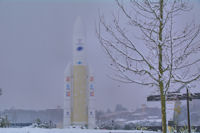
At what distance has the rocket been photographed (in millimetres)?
25828

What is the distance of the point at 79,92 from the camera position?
26062 millimetres

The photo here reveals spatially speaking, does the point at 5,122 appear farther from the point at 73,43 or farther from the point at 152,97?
the point at 73,43

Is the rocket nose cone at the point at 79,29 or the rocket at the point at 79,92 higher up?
the rocket nose cone at the point at 79,29

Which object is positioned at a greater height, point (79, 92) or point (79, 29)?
point (79, 29)

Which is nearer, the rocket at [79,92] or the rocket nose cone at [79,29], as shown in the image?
the rocket at [79,92]

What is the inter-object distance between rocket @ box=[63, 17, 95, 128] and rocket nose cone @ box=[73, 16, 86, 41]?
0.54m

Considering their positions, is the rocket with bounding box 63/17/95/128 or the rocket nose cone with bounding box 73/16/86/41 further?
the rocket nose cone with bounding box 73/16/86/41

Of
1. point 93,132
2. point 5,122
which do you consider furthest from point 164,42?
point 5,122

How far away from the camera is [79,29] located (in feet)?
93.1

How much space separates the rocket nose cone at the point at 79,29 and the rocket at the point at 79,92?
0.54 metres

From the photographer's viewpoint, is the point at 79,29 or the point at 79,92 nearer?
the point at 79,92

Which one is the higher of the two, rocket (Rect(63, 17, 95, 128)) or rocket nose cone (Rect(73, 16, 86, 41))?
rocket nose cone (Rect(73, 16, 86, 41))

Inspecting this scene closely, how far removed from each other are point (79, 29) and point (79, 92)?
7.45 metres

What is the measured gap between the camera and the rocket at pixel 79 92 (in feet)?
84.7
